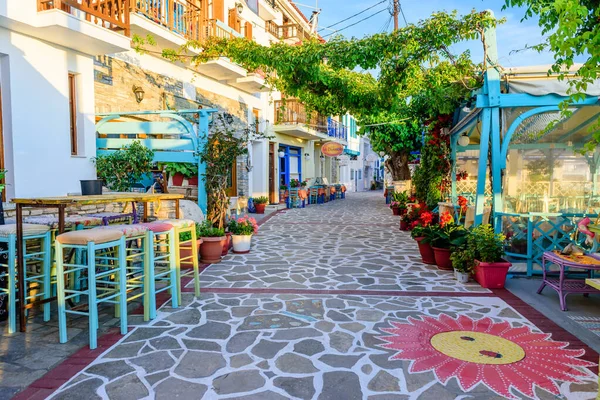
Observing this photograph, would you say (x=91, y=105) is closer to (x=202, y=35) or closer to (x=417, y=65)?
(x=202, y=35)

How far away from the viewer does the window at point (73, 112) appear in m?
6.46

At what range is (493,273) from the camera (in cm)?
510

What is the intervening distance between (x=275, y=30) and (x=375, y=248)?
12.8 meters

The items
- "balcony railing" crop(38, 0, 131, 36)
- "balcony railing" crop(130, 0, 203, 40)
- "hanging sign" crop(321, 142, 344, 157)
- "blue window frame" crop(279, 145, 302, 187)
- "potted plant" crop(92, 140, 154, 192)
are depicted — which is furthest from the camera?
"hanging sign" crop(321, 142, 344, 157)

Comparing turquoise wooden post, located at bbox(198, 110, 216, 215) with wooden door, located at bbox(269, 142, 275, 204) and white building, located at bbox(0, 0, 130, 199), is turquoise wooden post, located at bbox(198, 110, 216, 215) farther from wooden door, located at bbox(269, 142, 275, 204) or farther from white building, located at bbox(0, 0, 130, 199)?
wooden door, located at bbox(269, 142, 275, 204)

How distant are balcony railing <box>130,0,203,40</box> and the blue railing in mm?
7494

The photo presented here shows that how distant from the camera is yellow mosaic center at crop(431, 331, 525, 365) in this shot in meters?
3.19

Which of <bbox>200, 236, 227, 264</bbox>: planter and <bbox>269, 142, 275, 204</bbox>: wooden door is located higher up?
<bbox>269, 142, 275, 204</bbox>: wooden door

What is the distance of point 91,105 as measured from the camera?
6695 mm

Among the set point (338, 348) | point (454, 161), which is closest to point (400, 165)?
point (454, 161)

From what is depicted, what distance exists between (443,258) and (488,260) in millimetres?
927

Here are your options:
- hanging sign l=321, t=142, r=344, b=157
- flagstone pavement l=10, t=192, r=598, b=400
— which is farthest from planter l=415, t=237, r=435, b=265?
hanging sign l=321, t=142, r=344, b=157

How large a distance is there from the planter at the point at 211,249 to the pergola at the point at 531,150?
13.1ft

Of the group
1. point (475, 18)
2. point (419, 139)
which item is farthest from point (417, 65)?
point (419, 139)
